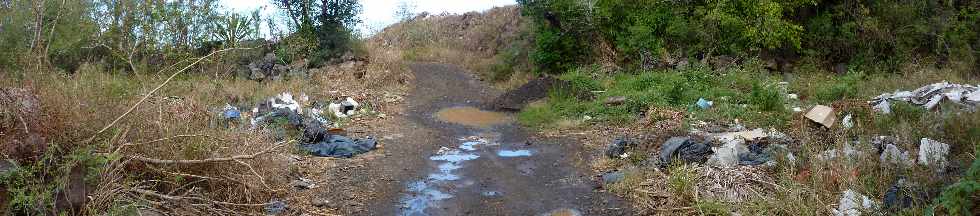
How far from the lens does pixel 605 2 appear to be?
1441 centimetres

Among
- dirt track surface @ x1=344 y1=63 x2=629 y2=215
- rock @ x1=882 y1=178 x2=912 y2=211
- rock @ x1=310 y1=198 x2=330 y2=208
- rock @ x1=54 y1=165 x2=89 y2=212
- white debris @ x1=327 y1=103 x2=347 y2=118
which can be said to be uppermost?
rock @ x1=54 y1=165 x2=89 y2=212

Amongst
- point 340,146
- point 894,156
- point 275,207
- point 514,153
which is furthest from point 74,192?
point 894,156

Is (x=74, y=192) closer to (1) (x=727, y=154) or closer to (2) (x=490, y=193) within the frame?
(2) (x=490, y=193)

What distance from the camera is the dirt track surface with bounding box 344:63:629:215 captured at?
5840 millimetres

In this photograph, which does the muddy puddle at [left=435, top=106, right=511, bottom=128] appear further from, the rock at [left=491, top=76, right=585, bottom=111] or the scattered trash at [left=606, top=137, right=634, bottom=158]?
the scattered trash at [left=606, top=137, right=634, bottom=158]

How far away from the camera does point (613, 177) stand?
643cm

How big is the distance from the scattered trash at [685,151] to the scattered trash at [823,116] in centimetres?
126

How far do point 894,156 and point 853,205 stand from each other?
903 mm

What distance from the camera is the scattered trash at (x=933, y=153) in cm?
472

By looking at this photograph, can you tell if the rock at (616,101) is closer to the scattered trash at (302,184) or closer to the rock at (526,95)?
the rock at (526,95)

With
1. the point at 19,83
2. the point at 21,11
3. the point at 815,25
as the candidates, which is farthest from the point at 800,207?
the point at 815,25

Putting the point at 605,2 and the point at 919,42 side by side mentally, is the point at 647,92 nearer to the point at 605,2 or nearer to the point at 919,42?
the point at 605,2

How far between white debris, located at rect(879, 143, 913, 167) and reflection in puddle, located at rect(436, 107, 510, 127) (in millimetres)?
5721

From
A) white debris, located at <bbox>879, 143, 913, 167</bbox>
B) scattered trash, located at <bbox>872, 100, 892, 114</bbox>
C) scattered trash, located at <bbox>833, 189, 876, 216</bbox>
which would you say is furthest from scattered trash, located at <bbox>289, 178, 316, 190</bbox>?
scattered trash, located at <bbox>872, 100, 892, 114</bbox>
